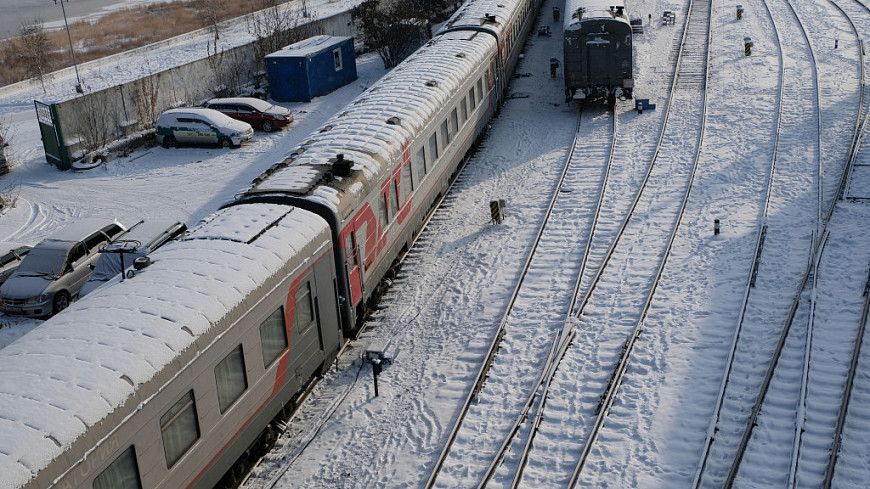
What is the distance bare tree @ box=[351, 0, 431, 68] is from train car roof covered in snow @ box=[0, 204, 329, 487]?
90.8 ft

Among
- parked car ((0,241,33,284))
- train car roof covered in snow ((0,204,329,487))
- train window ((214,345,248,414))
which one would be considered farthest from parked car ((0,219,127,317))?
train window ((214,345,248,414))

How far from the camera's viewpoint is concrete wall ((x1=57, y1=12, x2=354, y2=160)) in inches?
1183

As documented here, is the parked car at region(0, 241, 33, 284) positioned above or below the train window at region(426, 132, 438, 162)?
below

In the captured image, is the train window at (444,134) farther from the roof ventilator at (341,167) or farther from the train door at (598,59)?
the train door at (598,59)

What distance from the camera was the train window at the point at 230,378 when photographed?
1057cm

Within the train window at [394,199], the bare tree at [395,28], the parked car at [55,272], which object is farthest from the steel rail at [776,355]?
the bare tree at [395,28]

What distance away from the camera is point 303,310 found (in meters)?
12.7

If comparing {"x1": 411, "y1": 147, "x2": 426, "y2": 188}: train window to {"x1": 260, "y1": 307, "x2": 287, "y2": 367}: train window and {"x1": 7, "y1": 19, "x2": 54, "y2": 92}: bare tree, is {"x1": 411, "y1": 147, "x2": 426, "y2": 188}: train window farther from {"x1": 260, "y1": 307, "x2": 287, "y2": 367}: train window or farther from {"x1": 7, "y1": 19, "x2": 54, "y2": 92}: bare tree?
{"x1": 7, "y1": 19, "x2": 54, "y2": 92}: bare tree

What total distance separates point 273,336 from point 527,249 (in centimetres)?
845

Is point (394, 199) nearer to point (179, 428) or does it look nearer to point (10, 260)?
point (179, 428)

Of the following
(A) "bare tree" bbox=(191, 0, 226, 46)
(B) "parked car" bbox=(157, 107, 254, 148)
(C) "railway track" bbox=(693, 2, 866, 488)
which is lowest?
(C) "railway track" bbox=(693, 2, 866, 488)

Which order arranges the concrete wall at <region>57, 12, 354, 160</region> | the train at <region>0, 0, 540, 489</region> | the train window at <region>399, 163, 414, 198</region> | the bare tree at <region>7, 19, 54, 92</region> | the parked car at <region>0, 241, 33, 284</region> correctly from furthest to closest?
1. the bare tree at <region>7, 19, 54, 92</region>
2. the concrete wall at <region>57, 12, 354, 160</region>
3. the parked car at <region>0, 241, 33, 284</region>
4. the train window at <region>399, 163, 414, 198</region>
5. the train at <region>0, 0, 540, 489</region>

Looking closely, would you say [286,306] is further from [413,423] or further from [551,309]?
[551,309]

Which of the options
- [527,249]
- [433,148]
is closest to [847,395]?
[527,249]
